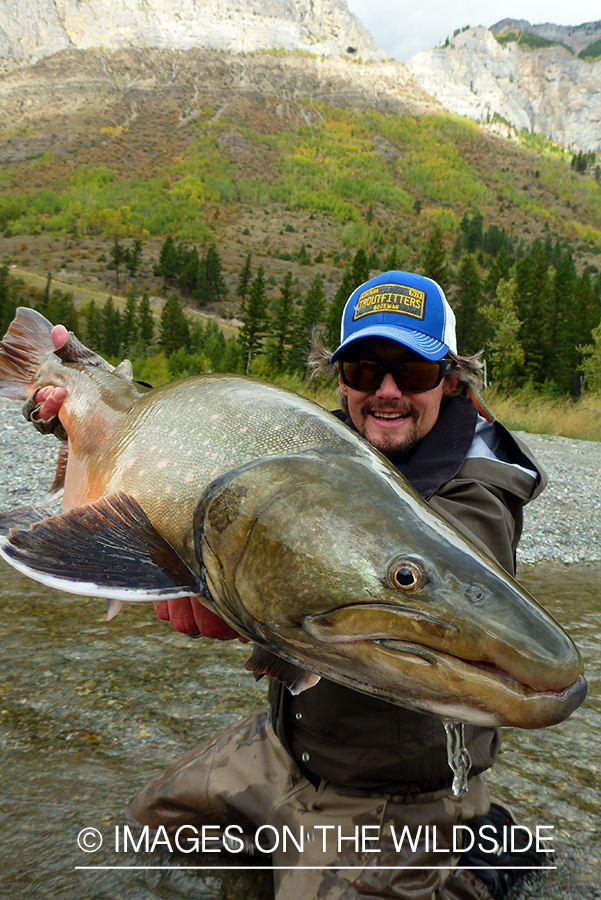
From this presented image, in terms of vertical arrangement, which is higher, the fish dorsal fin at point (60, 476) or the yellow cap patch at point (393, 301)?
the yellow cap patch at point (393, 301)

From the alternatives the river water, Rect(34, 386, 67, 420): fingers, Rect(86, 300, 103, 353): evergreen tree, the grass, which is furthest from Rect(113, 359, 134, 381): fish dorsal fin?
Rect(86, 300, 103, 353): evergreen tree

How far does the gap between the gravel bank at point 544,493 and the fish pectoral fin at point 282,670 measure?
598 centimetres

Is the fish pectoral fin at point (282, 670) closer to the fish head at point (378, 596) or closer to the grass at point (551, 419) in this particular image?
the fish head at point (378, 596)

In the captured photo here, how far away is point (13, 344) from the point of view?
2.76m

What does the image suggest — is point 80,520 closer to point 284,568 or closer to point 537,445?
point 284,568

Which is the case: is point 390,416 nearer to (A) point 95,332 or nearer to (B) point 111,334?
(B) point 111,334

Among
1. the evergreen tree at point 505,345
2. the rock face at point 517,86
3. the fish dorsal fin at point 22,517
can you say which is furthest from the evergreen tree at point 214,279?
the rock face at point 517,86

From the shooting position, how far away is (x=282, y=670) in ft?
4.73

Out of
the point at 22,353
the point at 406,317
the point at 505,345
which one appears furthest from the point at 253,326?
the point at 406,317

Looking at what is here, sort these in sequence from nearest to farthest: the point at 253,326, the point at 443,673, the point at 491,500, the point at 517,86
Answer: the point at 443,673
the point at 491,500
the point at 253,326
the point at 517,86

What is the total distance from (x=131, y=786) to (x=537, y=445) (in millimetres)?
13445

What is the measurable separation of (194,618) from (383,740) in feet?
2.52

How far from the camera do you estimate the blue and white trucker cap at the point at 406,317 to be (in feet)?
7.90

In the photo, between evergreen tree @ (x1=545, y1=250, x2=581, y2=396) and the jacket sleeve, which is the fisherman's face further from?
evergreen tree @ (x1=545, y1=250, x2=581, y2=396)
